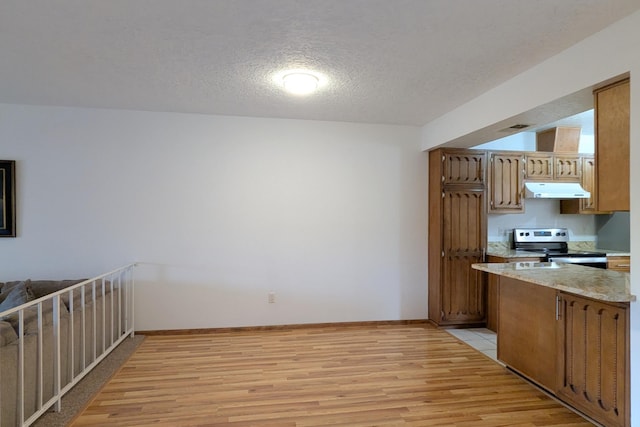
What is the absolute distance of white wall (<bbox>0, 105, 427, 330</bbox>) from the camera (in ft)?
12.4

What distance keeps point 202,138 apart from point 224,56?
5.48ft

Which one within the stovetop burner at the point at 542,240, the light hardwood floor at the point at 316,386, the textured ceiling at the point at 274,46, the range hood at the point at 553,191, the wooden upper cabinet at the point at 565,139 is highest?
the textured ceiling at the point at 274,46

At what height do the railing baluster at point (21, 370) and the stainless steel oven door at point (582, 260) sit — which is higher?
the stainless steel oven door at point (582, 260)

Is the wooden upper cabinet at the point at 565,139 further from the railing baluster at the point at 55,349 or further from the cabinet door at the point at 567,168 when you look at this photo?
the railing baluster at the point at 55,349

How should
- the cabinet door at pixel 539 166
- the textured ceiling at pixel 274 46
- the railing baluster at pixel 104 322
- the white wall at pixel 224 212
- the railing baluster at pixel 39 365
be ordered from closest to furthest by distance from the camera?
the textured ceiling at pixel 274 46, the railing baluster at pixel 39 365, the railing baluster at pixel 104 322, the white wall at pixel 224 212, the cabinet door at pixel 539 166

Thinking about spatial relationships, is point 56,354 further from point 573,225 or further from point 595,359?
point 573,225

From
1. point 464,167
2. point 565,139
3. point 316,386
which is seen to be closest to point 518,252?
point 464,167

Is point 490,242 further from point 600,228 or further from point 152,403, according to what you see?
point 152,403

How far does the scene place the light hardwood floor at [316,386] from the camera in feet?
7.70

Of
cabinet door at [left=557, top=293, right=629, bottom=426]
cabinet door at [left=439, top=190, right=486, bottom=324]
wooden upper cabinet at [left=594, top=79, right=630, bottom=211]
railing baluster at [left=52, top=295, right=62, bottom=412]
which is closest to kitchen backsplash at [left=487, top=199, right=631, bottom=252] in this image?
cabinet door at [left=439, top=190, right=486, bottom=324]

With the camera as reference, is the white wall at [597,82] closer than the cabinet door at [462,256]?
Yes

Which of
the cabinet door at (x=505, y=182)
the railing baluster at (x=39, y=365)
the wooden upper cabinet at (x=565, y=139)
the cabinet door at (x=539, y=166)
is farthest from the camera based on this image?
the wooden upper cabinet at (x=565, y=139)

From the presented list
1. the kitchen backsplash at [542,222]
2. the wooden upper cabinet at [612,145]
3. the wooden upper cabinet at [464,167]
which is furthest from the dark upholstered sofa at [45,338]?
the kitchen backsplash at [542,222]

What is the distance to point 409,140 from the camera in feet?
14.7
